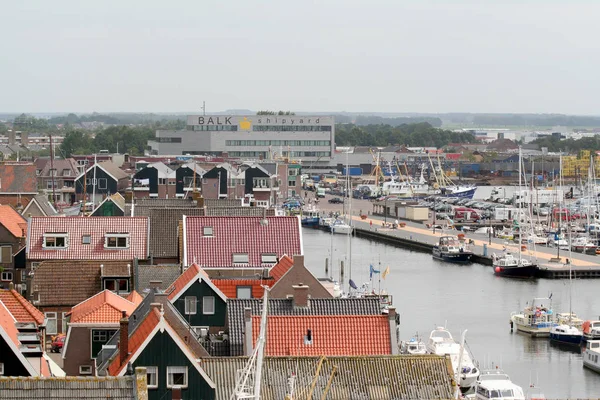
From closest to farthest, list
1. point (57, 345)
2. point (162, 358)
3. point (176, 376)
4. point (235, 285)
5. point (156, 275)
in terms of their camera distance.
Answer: point (176, 376) < point (162, 358) < point (235, 285) < point (57, 345) < point (156, 275)

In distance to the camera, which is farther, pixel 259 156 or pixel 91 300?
pixel 259 156

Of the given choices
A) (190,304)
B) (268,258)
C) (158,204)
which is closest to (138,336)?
(190,304)

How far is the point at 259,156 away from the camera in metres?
183

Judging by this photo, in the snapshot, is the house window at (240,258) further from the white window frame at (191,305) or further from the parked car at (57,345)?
the white window frame at (191,305)

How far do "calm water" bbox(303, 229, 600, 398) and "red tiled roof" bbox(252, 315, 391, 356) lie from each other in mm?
19804

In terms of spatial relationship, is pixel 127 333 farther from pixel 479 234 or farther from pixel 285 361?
pixel 479 234

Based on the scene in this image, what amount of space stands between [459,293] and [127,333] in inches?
2200

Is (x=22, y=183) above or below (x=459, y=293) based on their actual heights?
above

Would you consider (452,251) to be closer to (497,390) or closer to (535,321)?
(535,321)

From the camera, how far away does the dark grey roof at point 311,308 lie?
30.8 metres

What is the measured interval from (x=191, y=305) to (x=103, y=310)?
84.8 inches

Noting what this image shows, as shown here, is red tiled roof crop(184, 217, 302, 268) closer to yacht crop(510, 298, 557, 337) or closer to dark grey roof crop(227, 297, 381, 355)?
dark grey roof crop(227, 297, 381, 355)

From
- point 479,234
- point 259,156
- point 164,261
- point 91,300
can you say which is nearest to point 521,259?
point 479,234

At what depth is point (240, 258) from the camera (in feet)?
140
